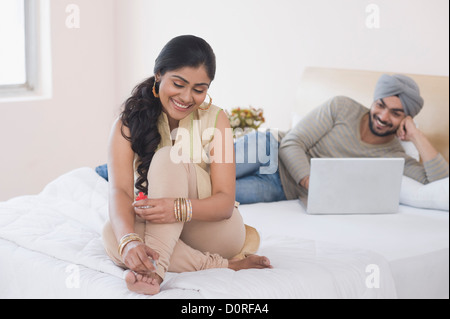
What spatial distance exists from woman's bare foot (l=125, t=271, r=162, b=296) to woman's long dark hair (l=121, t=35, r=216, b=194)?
0.35m

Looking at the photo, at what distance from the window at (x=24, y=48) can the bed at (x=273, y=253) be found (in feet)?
5.37

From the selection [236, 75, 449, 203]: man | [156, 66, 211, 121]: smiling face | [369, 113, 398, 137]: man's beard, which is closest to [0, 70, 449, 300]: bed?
[236, 75, 449, 203]: man

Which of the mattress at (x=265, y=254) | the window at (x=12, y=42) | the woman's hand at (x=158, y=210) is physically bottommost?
the mattress at (x=265, y=254)

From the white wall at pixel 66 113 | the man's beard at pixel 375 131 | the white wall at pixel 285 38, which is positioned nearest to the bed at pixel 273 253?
the man's beard at pixel 375 131

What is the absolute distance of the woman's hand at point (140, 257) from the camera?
54.1 inches

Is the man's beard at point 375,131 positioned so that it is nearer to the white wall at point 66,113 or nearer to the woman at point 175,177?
the woman at point 175,177

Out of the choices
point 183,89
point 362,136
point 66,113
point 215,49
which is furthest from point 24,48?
point 183,89

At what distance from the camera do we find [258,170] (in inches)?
98.6

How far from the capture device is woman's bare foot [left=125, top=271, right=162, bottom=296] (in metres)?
1.36

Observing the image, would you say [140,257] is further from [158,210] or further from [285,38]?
[285,38]

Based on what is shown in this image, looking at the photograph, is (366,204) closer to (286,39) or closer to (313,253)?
(313,253)

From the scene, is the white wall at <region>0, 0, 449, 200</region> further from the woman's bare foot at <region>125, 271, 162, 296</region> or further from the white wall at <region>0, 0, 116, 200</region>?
the woman's bare foot at <region>125, 271, 162, 296</region>

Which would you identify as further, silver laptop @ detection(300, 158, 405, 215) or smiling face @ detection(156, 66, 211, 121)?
silver laptop @ detection(300, 158, 405, 215)

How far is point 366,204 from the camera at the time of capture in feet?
7.46
